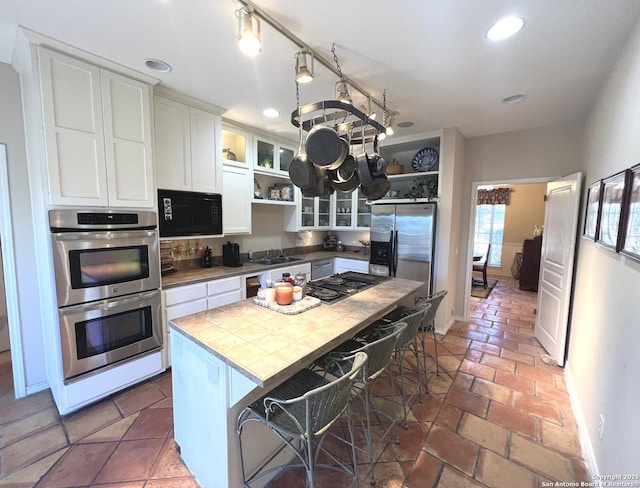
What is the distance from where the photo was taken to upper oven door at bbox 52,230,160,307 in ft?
6.41

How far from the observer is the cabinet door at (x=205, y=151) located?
9.36 feet

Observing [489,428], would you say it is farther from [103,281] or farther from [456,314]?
[103,281]

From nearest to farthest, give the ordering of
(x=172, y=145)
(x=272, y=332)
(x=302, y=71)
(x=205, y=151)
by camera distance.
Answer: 1. (x=272, y=332)
2. (x=302, y=71)
3. (x=172, y=145)
4. (x=205, y=151)

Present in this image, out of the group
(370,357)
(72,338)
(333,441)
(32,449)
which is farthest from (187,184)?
(333,441)

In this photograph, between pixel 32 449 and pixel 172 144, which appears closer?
pixel 32 449

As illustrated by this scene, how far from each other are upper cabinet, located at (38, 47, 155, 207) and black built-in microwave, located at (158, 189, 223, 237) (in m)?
0.26

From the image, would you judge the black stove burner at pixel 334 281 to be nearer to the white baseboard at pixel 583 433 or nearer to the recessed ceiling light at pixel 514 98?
the white baseboard at pixel 583 433

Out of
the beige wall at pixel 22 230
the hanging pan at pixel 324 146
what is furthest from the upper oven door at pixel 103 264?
the hanging pan at pixel 324 146

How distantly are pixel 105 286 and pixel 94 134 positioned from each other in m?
1.16

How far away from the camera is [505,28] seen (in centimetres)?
162

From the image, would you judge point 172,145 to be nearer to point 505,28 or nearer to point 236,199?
point 236,199

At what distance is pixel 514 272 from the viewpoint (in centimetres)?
683

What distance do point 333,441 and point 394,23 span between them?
2.69m

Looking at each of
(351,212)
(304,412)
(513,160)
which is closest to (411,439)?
(304,412)
